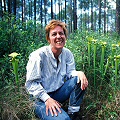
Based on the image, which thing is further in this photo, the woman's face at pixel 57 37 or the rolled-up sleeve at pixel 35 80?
the woman's face at pixel 57 37

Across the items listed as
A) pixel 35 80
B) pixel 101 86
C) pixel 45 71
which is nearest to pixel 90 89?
pixel 101 86

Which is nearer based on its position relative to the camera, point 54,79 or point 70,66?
point 54,79

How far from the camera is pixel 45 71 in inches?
85.3

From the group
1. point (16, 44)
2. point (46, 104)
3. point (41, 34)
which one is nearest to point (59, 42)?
point (46, 104)

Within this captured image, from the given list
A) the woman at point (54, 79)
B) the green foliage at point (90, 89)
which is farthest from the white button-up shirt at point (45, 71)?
the green foliage at point (90, 89)

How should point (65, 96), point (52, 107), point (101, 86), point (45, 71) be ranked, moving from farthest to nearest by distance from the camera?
1. point (101, 86)
2. point (65, 96)
3. point (45, 71)
4. point (52, 107)

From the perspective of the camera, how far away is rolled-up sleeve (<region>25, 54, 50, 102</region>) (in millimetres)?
1966

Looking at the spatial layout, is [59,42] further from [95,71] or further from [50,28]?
[95,71]

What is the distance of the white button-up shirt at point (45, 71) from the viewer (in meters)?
1.99

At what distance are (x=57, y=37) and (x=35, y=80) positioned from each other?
0.52 metres

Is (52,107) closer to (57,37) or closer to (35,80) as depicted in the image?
(35,80)

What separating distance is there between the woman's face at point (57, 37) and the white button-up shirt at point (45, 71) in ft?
0.37

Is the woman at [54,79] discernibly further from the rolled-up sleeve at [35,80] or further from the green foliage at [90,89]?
the green foliage at [90,89]

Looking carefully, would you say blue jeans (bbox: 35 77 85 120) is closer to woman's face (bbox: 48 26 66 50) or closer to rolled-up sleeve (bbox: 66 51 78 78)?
rolled-up sleeve (bbox: 66 51 78 78)
